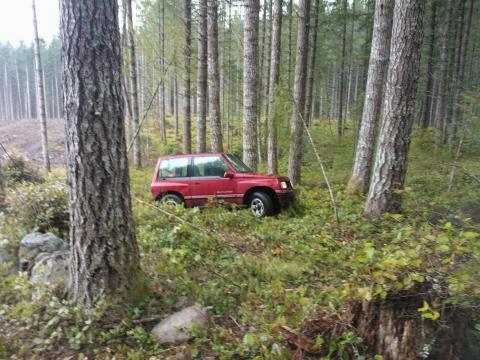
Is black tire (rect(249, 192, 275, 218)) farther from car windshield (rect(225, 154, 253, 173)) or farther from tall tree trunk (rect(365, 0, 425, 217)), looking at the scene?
tall tree trunk (rect(365, 0, 425, 217))

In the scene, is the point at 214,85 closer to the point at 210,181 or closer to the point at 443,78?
the point at 210,181

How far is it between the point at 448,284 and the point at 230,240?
3.85 m

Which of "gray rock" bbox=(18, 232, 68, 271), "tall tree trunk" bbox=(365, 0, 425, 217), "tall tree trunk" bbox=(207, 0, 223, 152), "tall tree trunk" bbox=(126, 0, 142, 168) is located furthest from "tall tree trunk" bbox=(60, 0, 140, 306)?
"tall tree trunk" bbox=(126, 0, 142, 168)

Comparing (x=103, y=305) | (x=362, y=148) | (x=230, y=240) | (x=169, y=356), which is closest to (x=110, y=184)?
(x=103, y=305)

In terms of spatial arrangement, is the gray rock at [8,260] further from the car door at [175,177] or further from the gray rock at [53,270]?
the car door at [175,177]

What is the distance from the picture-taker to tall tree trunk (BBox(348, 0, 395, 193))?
8.12m

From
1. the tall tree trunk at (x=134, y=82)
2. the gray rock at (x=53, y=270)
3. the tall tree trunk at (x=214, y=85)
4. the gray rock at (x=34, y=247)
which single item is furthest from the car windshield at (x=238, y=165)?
the tall tree trunk at (x=134, y=82)

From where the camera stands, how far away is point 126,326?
326cm

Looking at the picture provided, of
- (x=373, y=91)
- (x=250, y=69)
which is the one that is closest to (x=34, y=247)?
(x=250, y=69)

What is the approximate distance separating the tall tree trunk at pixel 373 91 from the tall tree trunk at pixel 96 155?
7.19 meters

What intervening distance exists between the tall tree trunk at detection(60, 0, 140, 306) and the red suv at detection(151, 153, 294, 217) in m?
4.66

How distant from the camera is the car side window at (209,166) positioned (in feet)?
28.8

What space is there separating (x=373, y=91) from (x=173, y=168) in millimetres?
6071

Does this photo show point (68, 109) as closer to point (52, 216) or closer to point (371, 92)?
point (52, 216)
